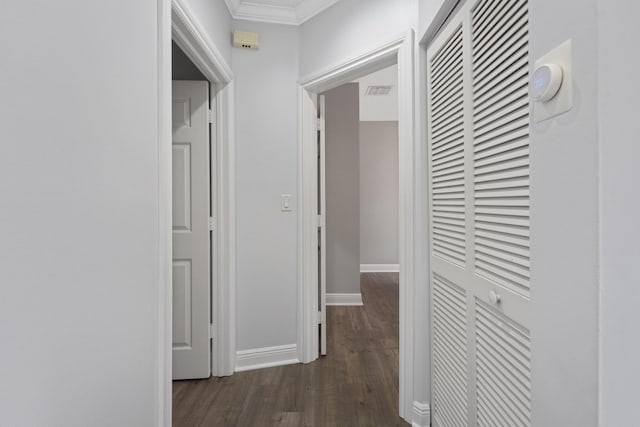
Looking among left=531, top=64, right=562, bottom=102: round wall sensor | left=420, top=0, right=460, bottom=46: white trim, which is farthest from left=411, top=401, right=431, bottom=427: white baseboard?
left=420, top=0, right=460, bottom=46: white trim

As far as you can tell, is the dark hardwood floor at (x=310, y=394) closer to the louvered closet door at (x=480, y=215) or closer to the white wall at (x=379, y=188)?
the louvered closet door at (x=480, y=215)

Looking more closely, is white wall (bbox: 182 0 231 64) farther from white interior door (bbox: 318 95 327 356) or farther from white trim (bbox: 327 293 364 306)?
white trim (bbox: 327 293 364 306)

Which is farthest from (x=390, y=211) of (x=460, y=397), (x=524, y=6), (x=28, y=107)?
(x=28, y=107)

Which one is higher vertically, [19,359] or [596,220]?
[596,220]

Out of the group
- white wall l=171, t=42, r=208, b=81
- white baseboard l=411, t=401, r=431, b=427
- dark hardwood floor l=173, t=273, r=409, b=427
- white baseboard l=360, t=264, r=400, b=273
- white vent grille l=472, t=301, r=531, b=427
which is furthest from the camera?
white baseboard l=360, t=264, r=400, b=273

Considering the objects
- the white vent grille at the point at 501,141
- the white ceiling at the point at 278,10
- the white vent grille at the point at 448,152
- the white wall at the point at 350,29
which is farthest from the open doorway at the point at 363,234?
the white vent grille at the point at 501,141

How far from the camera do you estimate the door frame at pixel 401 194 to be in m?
1.96

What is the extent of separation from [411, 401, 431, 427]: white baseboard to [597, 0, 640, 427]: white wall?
149 cm

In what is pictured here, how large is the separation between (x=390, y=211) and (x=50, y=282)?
634cm

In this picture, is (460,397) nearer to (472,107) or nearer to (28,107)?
(472,107)

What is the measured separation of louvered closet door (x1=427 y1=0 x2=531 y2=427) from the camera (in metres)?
1.01

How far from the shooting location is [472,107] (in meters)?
1.34

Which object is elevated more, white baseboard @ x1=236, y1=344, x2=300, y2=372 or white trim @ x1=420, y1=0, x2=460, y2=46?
white trim @ x1=420, y1=0, x2=460, y2=46

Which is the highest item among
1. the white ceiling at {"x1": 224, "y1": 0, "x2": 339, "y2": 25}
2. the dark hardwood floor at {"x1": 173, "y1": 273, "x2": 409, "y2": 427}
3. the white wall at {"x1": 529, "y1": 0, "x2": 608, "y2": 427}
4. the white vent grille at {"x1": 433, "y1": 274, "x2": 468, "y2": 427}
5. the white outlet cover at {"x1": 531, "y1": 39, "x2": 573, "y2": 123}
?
the white ceiling at {"x1": 224, "y1": 0, "x2": 339, "y2": 25}
